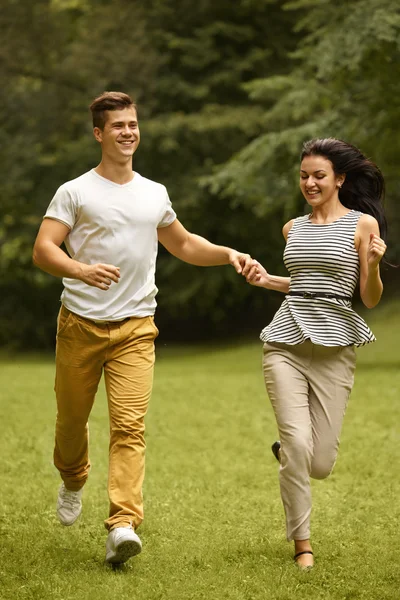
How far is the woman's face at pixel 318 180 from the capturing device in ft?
19.7

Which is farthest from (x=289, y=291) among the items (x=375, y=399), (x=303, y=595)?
(x=375, y=399)

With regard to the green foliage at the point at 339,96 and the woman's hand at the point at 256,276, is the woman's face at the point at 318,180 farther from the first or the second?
the green foliage at the point at 339,96

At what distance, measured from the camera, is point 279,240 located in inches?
1179

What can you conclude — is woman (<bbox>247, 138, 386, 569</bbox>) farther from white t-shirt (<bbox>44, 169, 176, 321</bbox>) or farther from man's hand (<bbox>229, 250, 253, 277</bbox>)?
white t-shirt (<bbox>44, 169, 176, 321</bbox>)

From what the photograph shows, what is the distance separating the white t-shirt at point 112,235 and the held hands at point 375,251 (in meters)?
1.19

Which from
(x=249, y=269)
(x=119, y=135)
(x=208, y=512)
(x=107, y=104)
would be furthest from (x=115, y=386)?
(x=208, y=512)

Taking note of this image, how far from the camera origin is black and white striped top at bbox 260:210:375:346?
5.89m

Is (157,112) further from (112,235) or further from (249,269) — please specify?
(112,235)

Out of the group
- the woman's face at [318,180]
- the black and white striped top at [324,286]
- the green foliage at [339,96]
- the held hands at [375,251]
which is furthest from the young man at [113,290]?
the green foliage at [339,96]

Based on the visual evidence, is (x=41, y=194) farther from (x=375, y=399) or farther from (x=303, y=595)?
(x=303, y=595)

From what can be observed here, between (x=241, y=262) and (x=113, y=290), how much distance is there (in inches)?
30.7

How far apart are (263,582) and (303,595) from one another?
0.27 m

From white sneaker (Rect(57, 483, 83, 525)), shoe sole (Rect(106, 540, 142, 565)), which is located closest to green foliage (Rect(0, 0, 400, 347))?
white sneaker (Rect(57, 483, 83, 525))

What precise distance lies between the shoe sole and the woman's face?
82.4 inches
